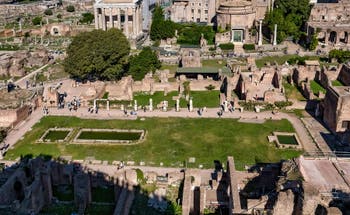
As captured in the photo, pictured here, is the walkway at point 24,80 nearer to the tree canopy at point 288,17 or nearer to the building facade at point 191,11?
the building facade at point 191,11

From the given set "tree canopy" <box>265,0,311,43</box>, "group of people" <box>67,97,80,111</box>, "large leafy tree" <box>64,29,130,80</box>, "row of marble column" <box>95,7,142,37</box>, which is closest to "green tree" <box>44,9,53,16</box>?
"row of marble column" <box>95,7,142,37</box>

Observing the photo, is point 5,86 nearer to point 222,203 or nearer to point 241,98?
point 241,98

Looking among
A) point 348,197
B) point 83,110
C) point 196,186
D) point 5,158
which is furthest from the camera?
point 83,110

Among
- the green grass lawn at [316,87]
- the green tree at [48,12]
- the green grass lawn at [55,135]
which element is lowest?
the green grass lawn at [55,135]

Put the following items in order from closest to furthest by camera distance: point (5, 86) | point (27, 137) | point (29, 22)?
point (27, 137) → point (5, 86) → point (29, 22)

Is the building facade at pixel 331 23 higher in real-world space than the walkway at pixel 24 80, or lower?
higher

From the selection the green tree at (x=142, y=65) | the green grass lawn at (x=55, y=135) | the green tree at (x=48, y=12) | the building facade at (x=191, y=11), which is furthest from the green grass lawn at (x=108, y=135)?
the green tree at (x=48, y=12)

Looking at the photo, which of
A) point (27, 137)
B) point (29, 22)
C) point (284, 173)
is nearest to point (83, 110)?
point (27, 137)
